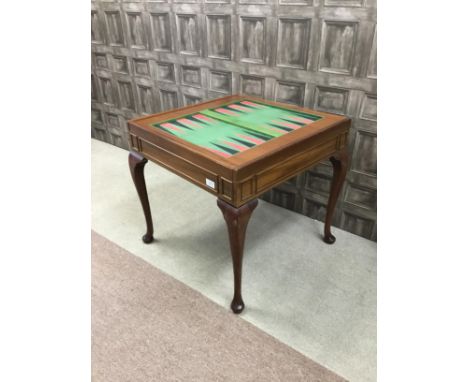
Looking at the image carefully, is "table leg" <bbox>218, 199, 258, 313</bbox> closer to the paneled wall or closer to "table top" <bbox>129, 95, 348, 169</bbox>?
"table top" <bbox>129, 95, 348, 169</bbox>

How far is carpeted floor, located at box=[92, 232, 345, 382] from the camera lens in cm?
113

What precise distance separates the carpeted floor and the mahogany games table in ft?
0.49

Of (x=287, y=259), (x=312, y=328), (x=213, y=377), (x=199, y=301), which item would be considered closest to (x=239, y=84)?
(x=287, y=259)

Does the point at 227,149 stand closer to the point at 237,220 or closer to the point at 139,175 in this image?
the point at 237,220

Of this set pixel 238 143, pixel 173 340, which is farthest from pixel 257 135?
pixel 173 340

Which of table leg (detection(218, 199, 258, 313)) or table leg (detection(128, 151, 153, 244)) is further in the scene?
table leg (detection(128, 151, 153, 244))

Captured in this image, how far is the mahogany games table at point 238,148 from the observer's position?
1.10 metres

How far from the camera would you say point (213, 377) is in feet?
3.67

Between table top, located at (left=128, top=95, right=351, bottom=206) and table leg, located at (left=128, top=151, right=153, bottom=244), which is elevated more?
table top, located at (left=128, top=95, right=351, bottom=206)

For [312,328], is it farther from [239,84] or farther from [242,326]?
[239,84]

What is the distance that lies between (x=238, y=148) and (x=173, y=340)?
76 cm

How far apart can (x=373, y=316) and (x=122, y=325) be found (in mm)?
1010

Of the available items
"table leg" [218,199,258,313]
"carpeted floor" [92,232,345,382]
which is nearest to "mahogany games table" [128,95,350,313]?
"table leg" [218,199,258,313]

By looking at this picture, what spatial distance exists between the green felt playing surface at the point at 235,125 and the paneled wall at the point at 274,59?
0.81 ft
